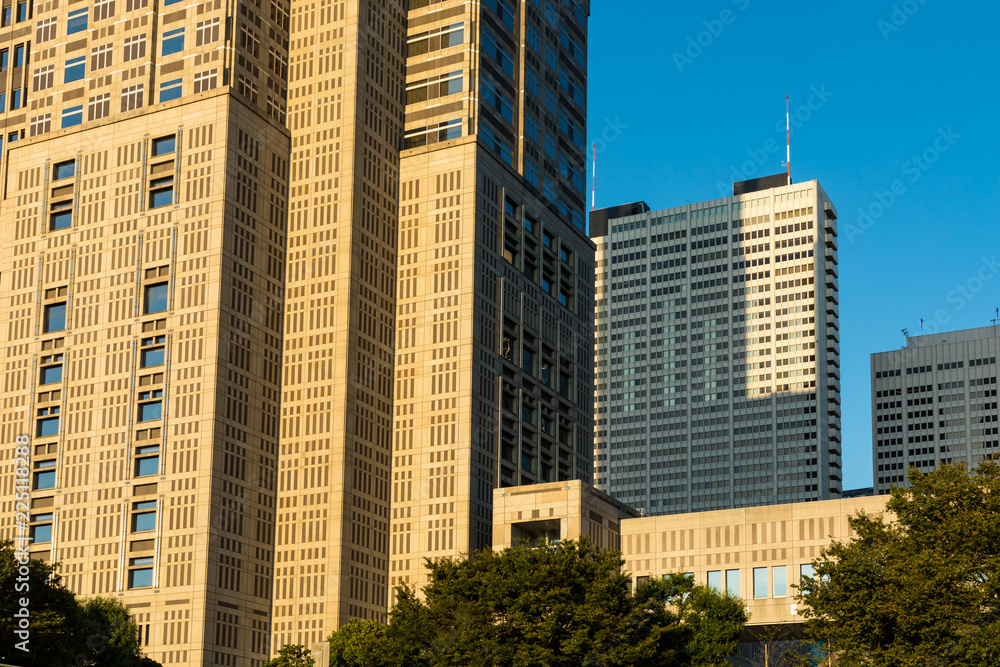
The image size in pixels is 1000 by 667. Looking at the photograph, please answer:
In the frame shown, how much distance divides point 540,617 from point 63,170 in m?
102

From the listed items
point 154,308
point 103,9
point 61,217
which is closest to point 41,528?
point 154,308

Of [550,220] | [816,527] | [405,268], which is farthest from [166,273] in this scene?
[816,527]

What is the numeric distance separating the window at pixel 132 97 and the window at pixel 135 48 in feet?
13.4

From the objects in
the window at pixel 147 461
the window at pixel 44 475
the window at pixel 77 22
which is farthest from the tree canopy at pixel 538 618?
the window at pixel 77 22

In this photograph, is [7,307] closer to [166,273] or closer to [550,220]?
[166,273]

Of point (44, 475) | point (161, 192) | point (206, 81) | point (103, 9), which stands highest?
point (103, 9)

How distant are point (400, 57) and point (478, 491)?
2377 inches

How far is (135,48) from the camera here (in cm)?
17500

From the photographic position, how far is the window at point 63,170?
578 ft

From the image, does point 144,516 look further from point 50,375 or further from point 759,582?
point 759,582

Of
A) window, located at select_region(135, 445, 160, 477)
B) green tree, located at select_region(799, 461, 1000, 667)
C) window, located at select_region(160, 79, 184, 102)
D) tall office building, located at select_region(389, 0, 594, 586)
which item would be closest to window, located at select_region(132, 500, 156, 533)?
window, located at select_region(135, 445, 160, 477)

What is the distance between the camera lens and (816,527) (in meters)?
162

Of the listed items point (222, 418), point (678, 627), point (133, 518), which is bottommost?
point (678, 627)

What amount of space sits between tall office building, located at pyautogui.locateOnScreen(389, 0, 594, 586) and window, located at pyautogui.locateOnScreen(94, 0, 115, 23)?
3928 centimetres
